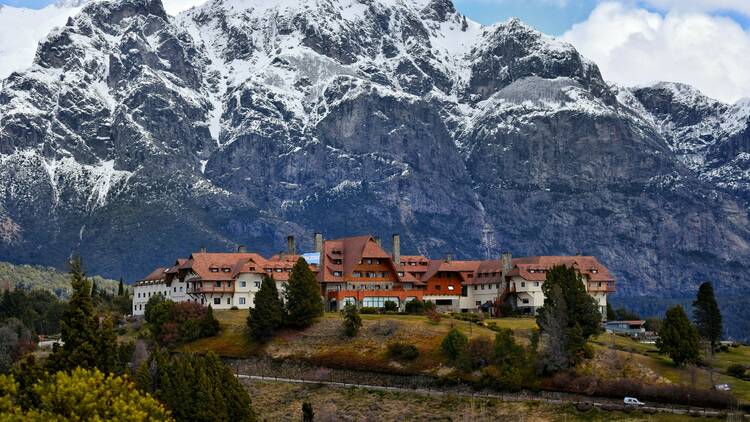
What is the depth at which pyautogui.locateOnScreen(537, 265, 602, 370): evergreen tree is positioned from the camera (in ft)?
396

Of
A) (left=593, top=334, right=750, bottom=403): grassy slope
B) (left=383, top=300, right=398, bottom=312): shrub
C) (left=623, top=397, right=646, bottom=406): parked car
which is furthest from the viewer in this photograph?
(left=383, top=300, right=398, bottom=312): shrub

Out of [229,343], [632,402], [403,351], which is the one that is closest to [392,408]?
[403,351]

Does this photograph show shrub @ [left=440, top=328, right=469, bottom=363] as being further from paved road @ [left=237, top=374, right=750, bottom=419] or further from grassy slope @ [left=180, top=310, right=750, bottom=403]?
paved road @ [left=237, top=374, right=750, bottom=419]

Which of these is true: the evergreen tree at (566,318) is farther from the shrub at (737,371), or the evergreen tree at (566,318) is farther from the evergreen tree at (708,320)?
the evergreen tree at (708,320)

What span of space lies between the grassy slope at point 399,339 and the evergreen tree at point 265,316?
1417 millimetres

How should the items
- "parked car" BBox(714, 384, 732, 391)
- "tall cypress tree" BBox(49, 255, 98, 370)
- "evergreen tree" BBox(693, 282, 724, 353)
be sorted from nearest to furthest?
"tall cypress tree" BBox(49, 255, 98, 370) → "parked car" BBox(714, 384, 732, 391) → "evergreen tree" BBox(693, 282, 724, 353)

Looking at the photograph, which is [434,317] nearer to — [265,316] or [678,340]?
[265,316]

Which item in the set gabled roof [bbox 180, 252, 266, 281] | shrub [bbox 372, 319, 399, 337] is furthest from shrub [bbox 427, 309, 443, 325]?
gabled roof [bbox 180, 252, 266, 281]

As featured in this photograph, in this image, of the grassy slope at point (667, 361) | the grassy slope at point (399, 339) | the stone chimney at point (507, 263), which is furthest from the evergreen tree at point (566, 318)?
the stone chimney at point (507, 263)

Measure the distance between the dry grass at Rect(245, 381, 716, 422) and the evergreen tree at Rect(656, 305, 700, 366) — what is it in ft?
63.8

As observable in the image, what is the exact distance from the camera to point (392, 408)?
11750 centimetres

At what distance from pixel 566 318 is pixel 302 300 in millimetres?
34067

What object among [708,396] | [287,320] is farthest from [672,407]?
[287,320]

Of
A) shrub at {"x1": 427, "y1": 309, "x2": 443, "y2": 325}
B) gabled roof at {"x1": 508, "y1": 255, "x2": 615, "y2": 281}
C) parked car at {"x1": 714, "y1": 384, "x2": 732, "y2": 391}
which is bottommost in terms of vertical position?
parked car at {"x1": 714, "y1": 384, "x2": 732, "y2": 391}
